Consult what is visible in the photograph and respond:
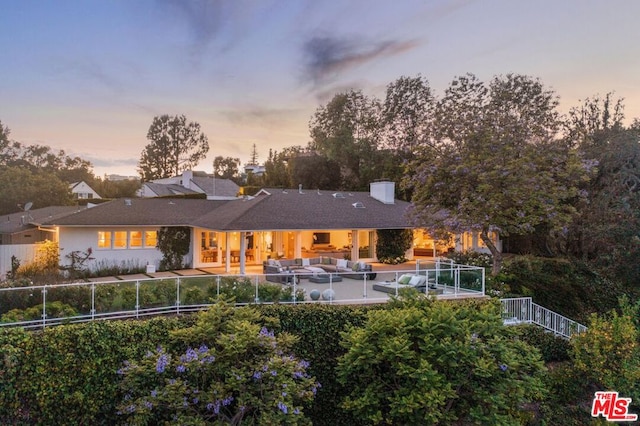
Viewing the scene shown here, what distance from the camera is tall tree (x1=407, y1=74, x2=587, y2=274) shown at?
1528 centimetres

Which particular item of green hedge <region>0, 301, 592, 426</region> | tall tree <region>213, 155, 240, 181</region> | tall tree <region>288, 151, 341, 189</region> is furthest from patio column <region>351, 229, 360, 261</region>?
tall tree <region>213, 155, 240, 181</region>

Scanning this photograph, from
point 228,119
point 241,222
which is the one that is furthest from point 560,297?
point 228,119

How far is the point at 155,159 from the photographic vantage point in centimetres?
6069

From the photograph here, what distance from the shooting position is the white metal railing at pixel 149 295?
9.20 meters

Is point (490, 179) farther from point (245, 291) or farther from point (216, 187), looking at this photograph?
point (216, 187)

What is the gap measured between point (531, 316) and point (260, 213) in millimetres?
12141

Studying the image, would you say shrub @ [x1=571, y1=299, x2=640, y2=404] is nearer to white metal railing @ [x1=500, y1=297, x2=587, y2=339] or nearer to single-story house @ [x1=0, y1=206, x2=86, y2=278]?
white metal railing @ [x1=500, y1=297, x2=587, y2=339]

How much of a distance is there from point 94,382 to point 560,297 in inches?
647

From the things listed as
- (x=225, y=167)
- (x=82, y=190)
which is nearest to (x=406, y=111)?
(x=225, y=167)

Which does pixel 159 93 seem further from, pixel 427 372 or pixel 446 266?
pixel 427 372

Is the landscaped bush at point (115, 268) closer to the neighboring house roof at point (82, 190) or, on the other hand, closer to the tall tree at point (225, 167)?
the neighboring house roof at point (82, 190)

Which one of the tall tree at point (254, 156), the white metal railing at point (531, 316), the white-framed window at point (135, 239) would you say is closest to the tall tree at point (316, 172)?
the white-framed window at point (135, 239)

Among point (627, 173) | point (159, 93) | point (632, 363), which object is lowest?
point (632, 363)

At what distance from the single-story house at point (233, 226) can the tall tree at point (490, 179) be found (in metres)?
3.44
